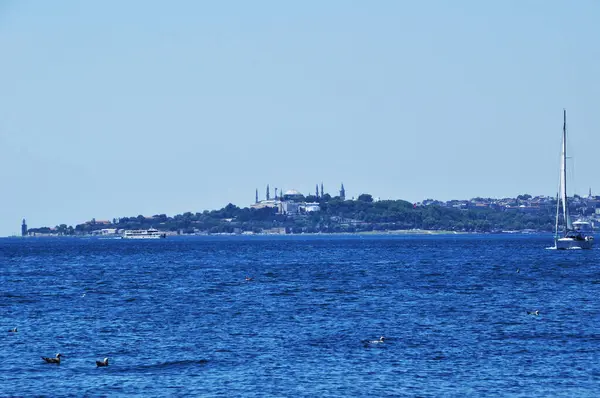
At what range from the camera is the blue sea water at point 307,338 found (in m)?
37.0

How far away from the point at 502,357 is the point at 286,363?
29.4 ft

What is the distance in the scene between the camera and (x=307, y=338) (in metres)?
47.8

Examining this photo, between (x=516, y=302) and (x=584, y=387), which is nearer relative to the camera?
(x=584, y=387)

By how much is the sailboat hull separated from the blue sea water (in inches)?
2335

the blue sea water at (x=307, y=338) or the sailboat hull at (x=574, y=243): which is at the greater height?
the sailboat hull at (x=574, y=243)

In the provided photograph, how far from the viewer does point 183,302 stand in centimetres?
6838

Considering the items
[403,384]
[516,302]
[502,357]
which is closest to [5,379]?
[403,384]

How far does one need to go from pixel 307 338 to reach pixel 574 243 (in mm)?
103697

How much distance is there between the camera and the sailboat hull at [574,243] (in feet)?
465

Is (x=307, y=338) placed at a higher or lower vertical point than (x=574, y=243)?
lower

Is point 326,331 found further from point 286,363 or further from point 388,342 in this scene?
point 286,363

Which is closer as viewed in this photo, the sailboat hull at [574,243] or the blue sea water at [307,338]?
the blue sea water at [307,338]

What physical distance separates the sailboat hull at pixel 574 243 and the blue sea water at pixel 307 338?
195ft

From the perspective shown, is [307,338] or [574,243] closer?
[307,338]
